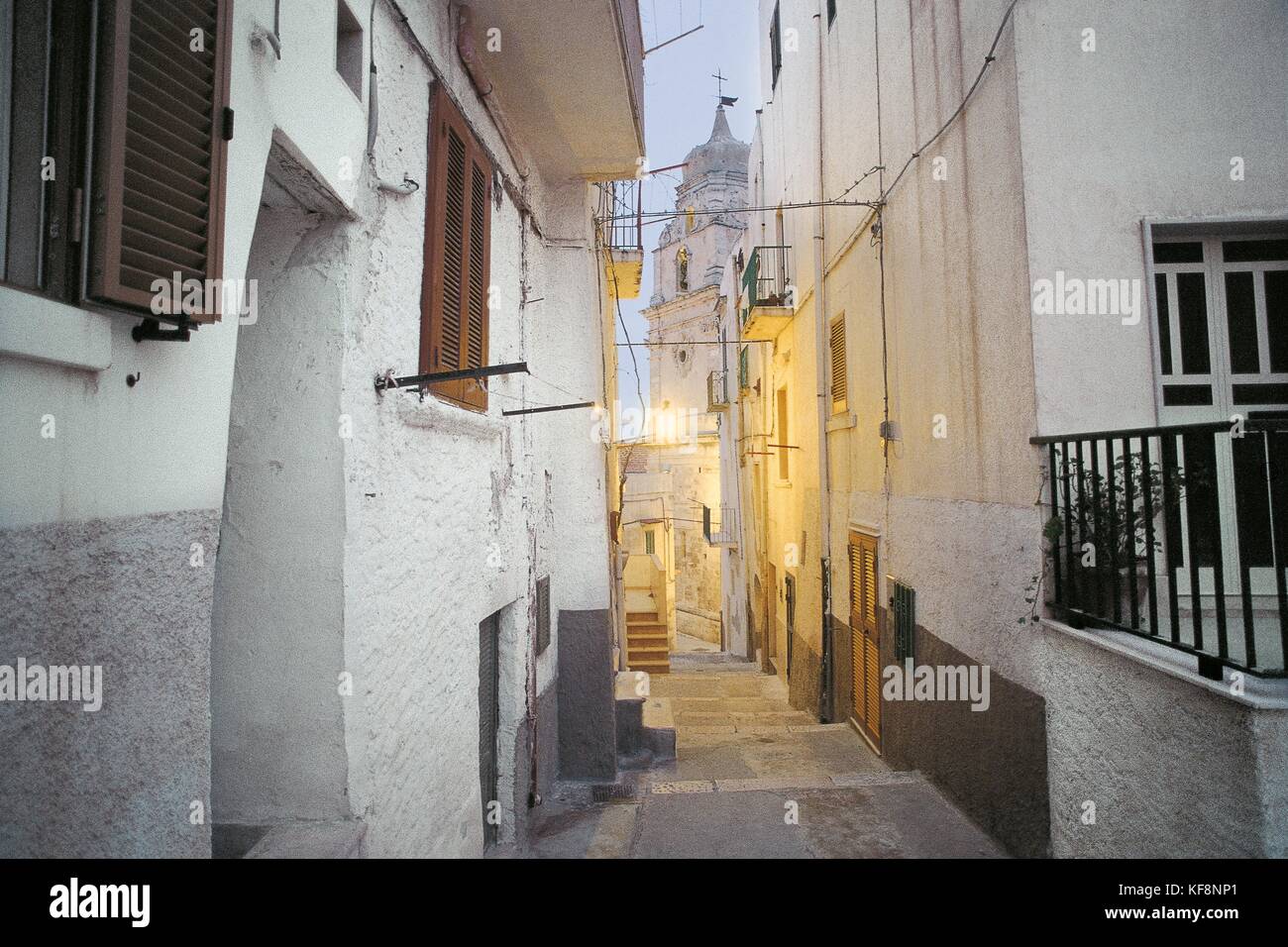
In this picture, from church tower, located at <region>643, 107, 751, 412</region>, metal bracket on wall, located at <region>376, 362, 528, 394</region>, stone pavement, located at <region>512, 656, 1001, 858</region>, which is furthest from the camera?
church tower, located at <region>643, 107, 751, 412</region>

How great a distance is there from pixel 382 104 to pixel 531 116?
303cm

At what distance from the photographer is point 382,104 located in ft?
11.9

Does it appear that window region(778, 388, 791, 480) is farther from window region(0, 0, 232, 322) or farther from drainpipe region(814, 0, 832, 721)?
window region(0, 0, 232, 322)

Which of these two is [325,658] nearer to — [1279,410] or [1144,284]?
[1144,284]

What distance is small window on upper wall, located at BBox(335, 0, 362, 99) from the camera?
334 cm

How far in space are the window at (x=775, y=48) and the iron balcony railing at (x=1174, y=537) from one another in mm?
12864

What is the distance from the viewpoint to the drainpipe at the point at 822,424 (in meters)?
10.8

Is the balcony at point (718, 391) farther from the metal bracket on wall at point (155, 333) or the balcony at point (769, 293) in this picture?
the metal bracket on wall at point (155, 333)

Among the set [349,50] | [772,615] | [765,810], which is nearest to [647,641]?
[772,615]

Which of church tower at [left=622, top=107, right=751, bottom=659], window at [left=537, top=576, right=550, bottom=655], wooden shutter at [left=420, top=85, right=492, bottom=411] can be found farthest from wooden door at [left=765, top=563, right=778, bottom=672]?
wooden shutter at [left=420, top=85, right=492, bottom=411]

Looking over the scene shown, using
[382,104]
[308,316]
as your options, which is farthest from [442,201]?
[308,316]

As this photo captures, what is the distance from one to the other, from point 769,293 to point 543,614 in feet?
32.1

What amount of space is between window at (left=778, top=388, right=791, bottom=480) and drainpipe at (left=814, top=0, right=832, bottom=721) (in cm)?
335

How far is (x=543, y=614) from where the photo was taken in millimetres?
7355
